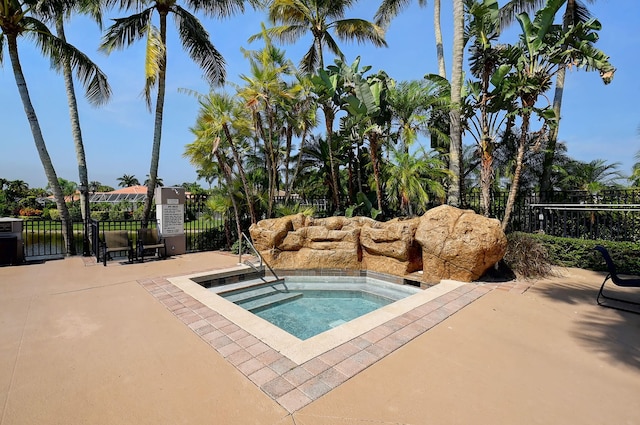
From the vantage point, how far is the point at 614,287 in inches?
243

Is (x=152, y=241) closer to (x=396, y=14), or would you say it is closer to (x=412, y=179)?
(x=412, y=179)

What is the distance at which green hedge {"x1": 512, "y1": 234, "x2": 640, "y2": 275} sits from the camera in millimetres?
6969

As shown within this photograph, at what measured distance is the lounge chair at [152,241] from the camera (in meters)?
8.94

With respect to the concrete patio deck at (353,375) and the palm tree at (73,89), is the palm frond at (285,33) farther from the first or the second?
the concrete patio deck at (353,375)

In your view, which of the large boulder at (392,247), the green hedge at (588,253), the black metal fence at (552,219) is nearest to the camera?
the green hedge at (588,253)

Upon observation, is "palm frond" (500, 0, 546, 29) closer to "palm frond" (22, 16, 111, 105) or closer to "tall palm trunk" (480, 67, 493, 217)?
"tall palm trunk" (480, 67, 493, 217)

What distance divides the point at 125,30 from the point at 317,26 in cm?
765

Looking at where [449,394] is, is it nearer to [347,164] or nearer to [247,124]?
[247,124]

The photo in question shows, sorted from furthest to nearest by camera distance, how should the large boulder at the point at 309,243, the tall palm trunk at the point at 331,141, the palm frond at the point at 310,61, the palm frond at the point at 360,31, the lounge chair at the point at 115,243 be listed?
the palm frond at the point at 310,61 < the palm frond at the point at 360,31 < the tall palm trunk at the point at 331,141 < the lounge chair at the point at 115,243 < the large boulder at the point at 309,243

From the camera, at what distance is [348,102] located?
11.0m

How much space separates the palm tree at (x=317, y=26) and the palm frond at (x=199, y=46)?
7.44ft

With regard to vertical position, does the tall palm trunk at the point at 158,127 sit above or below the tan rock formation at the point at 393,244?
above

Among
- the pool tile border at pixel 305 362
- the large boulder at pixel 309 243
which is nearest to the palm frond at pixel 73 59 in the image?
the large boulder at pixel 309 243

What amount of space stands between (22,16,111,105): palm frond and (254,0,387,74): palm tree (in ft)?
21.9
